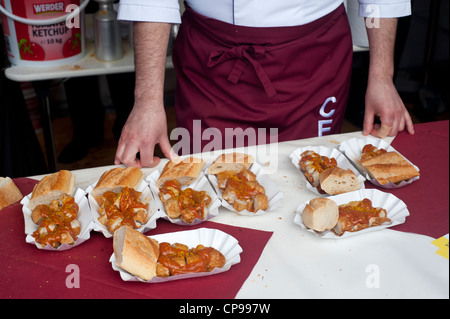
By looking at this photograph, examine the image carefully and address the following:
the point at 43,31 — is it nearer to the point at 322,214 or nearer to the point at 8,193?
the point at 8,193

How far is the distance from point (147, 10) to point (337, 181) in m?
0.87

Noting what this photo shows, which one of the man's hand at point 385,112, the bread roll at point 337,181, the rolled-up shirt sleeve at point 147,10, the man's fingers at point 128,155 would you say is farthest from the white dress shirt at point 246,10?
the bread roll at point 337,181

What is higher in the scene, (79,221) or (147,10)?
(147,10)

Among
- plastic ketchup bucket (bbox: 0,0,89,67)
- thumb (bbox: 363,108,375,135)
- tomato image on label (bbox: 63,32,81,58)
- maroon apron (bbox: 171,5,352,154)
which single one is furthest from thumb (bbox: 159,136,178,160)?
tomato image on label (bbox: 63,32,81,58)

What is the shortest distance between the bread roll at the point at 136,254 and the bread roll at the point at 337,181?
532mm

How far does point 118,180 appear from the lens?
1450 millimetres

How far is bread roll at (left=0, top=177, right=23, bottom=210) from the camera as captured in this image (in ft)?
4.79

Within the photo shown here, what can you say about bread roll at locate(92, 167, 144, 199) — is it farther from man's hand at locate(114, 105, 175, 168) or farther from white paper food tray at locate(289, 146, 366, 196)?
white paper food tray at locate(289, 146, 366, 196)

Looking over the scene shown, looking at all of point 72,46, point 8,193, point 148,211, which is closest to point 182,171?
point 148,211

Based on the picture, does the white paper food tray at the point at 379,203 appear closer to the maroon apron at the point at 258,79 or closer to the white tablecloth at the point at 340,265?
the white tablecloth at the point at 340,265

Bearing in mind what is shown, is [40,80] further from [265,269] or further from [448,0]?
[448,0]

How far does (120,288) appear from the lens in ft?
3.84

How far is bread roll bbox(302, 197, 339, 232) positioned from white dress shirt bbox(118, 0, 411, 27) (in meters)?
0.80
